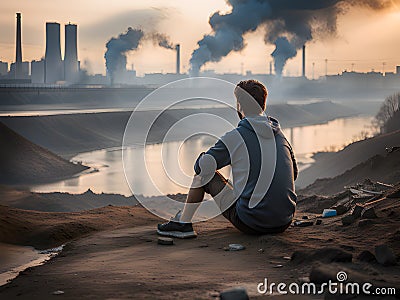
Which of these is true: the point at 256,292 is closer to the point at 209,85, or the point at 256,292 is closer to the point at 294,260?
the point at 294,260

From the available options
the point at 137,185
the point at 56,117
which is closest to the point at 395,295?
the point at 137,185

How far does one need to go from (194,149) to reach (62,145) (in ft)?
28.4

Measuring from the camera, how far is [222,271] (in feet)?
12.8

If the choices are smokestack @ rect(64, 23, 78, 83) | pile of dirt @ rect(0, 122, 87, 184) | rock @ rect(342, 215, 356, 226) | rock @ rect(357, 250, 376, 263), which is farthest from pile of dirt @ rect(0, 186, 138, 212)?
smokestack @ rect(64, 23, 78, 83)

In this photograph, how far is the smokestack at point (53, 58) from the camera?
7938 centimetres

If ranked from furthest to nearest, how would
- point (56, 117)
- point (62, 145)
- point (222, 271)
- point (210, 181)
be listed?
1. point (56, 117)
2. point (62, 145)
3. point (210, 181)
4. point (222, 271)

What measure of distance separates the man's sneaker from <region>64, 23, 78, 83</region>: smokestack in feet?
258

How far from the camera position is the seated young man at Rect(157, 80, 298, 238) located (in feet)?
14.9

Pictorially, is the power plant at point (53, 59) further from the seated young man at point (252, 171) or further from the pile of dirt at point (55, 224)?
the seated young man at point (252, 171)

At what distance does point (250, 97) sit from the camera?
4672mm

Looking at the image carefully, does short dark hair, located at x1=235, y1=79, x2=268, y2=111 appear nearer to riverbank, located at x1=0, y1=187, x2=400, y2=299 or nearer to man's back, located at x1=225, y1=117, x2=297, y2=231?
man's back, located at x1=225, y1=117, x2=297, y2=231

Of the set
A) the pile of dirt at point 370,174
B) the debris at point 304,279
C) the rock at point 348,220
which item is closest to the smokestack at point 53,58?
the pile of dirt at point 370,174

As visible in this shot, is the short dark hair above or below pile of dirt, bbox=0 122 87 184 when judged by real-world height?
above

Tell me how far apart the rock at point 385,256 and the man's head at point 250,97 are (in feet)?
4.72
